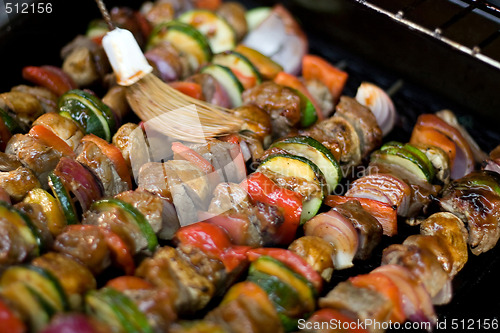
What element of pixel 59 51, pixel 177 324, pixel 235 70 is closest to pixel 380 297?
pixel 177 324

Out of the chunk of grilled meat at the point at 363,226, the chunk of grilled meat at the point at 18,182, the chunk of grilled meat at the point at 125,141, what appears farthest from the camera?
the chunk of grilled meat at the point at 125,141

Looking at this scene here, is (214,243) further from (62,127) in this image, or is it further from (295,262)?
(62,127)

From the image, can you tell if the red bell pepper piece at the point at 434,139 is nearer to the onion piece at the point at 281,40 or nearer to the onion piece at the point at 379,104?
the onion piece at the point at 379,104

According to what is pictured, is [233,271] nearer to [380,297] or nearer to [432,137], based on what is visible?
[380,297]

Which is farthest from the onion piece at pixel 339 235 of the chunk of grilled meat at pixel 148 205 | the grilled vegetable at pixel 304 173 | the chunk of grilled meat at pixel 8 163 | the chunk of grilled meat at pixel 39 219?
the chunk of grilled meat at pixel 8 163

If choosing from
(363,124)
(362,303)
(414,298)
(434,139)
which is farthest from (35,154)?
(434,139)
